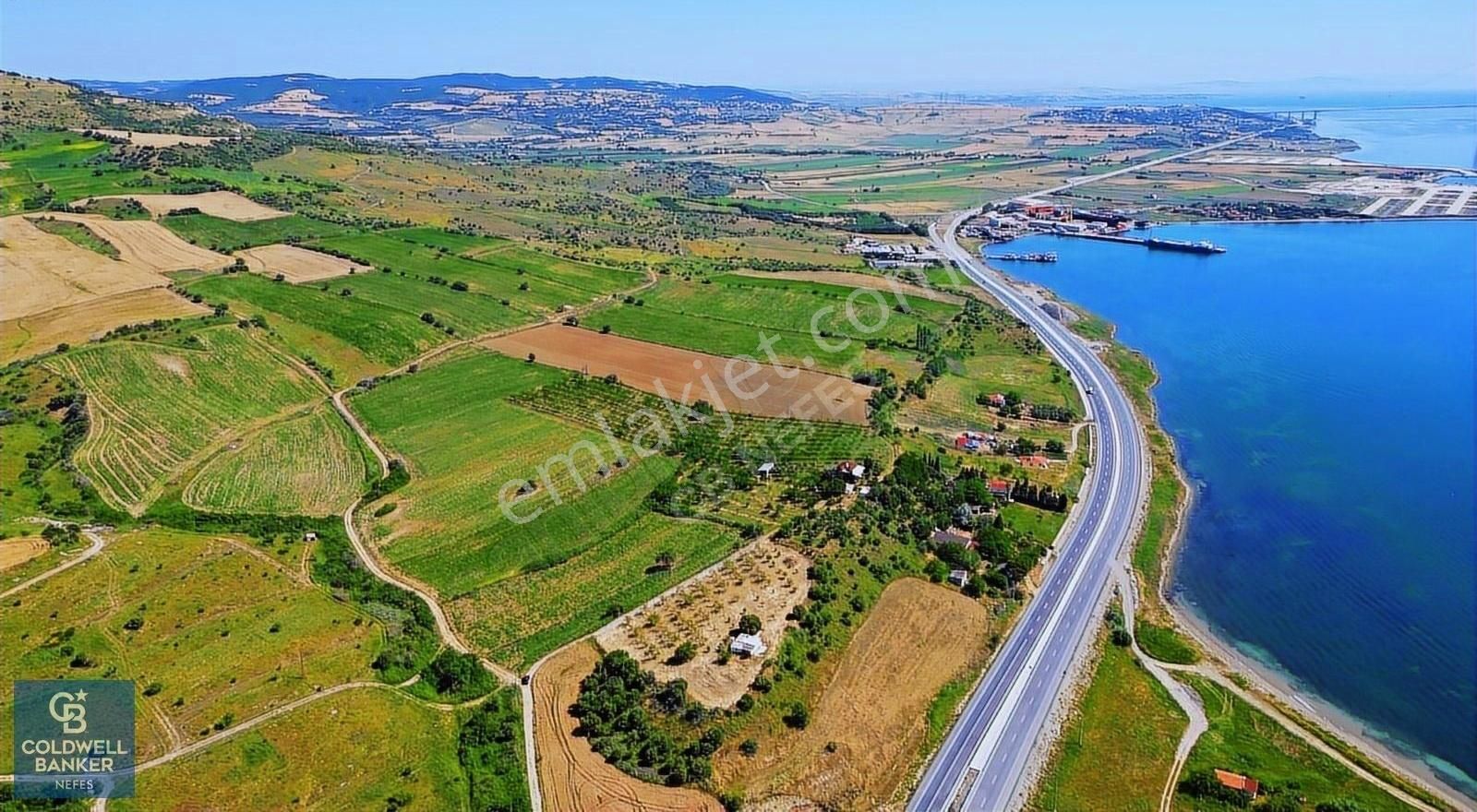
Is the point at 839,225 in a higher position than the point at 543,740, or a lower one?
higher

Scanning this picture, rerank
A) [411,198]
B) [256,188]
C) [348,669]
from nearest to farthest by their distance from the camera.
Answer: [348,669] < [256,188] < [411,198]

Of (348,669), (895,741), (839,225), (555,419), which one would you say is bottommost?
(895,741)

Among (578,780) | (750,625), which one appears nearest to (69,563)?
(578,780)

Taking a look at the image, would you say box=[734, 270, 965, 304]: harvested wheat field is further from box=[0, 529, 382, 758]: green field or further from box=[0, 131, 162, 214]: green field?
box=[0, 131, 162, 214]: green field

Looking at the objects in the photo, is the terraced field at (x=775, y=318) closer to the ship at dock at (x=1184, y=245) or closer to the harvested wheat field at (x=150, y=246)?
the harvested wheat field at (x=150, y=246)

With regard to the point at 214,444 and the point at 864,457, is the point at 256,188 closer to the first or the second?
the point at 214,444

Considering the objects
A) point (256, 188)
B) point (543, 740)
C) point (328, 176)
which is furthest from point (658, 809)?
point (328, 176)

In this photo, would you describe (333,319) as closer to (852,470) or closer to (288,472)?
(288,472)
